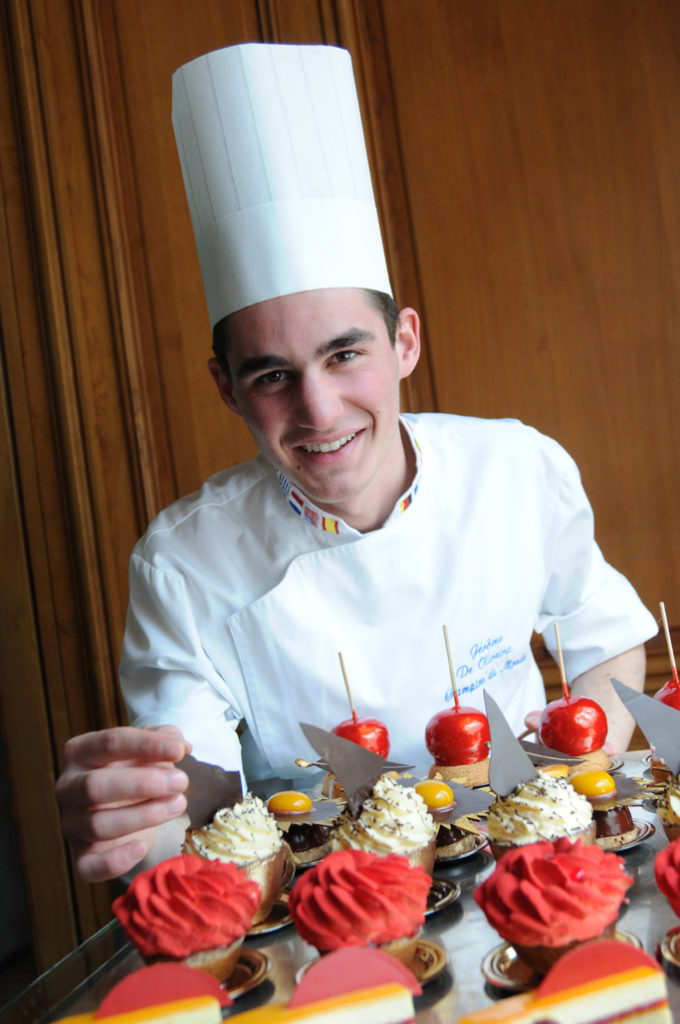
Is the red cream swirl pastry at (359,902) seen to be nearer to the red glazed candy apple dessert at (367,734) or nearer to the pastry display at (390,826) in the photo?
the pastry display at (390,826)

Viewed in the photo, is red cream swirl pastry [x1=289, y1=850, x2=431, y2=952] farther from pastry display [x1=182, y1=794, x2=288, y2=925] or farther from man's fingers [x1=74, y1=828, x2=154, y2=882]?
man's fingers [x1=74, y1=828, x2=154, y2=882]

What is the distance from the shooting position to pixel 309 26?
7.64ft

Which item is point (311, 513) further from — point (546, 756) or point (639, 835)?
point (639, 835)

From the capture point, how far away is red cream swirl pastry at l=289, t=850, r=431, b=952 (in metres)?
0.80

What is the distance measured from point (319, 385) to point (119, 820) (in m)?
0.68

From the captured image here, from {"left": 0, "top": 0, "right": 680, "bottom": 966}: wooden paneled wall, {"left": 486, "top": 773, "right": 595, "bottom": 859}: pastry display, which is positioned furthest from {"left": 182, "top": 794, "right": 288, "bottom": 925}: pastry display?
{"left": 0, "top": 0, "right": 680, "bottom": 966}: wooden paneled wall

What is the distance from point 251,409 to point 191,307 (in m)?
0.95

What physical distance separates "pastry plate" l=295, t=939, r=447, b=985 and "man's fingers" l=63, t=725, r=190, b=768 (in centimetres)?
25

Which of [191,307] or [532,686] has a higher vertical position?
[191,307]

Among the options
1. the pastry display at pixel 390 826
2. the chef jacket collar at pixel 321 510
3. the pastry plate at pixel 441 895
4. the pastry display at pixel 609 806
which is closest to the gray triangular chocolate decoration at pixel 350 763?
the pastry display at pixel 390 826

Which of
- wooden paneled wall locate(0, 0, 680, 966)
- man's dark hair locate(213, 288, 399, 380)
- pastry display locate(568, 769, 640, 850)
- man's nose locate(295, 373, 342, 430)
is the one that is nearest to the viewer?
pastry display locate(568, 769, 640, 850)

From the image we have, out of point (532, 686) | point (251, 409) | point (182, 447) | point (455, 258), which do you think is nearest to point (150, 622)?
point (251, 409)

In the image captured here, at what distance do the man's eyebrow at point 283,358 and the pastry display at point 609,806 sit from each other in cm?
71

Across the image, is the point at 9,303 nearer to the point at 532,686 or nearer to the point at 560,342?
the point at 560,342
